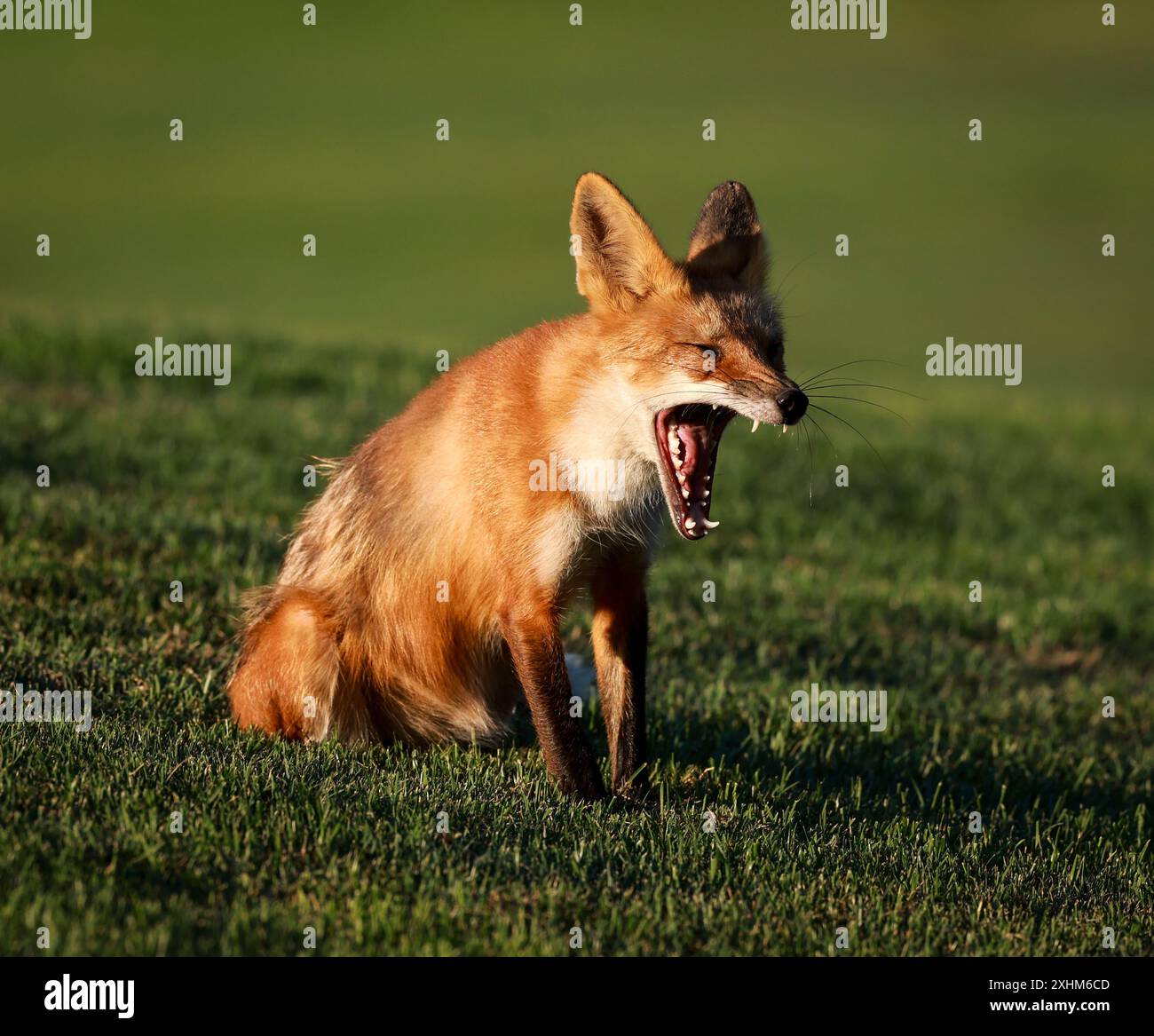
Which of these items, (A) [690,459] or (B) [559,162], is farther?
(B) [559,162]

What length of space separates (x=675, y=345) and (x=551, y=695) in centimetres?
158

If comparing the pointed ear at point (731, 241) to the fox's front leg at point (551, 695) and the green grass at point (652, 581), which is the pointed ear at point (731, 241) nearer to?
the green grass at point (652, 581)

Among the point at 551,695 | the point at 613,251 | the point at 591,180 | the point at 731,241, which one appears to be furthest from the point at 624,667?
the point at 591,180

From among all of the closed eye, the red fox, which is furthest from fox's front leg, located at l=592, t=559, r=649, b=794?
the closed eye

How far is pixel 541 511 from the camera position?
559 centimetres

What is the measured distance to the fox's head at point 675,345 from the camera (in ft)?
17.5

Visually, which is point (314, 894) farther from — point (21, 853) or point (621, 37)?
point (621, 37)

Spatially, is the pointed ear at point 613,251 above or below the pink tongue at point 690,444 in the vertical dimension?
above

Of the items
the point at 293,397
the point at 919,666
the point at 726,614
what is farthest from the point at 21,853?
the point at 293,397

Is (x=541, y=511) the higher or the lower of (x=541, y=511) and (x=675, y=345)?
the lower

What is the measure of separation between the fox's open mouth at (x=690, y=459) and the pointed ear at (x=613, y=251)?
55 cm

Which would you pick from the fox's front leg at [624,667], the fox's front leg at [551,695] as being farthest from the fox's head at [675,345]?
the fox's front leg at [551,695]

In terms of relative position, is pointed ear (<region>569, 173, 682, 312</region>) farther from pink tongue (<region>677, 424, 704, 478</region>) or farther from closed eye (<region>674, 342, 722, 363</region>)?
pink tongue (<region>677, 424, 704, 478</region>)

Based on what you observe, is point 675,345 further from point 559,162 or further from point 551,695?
point 559,162
